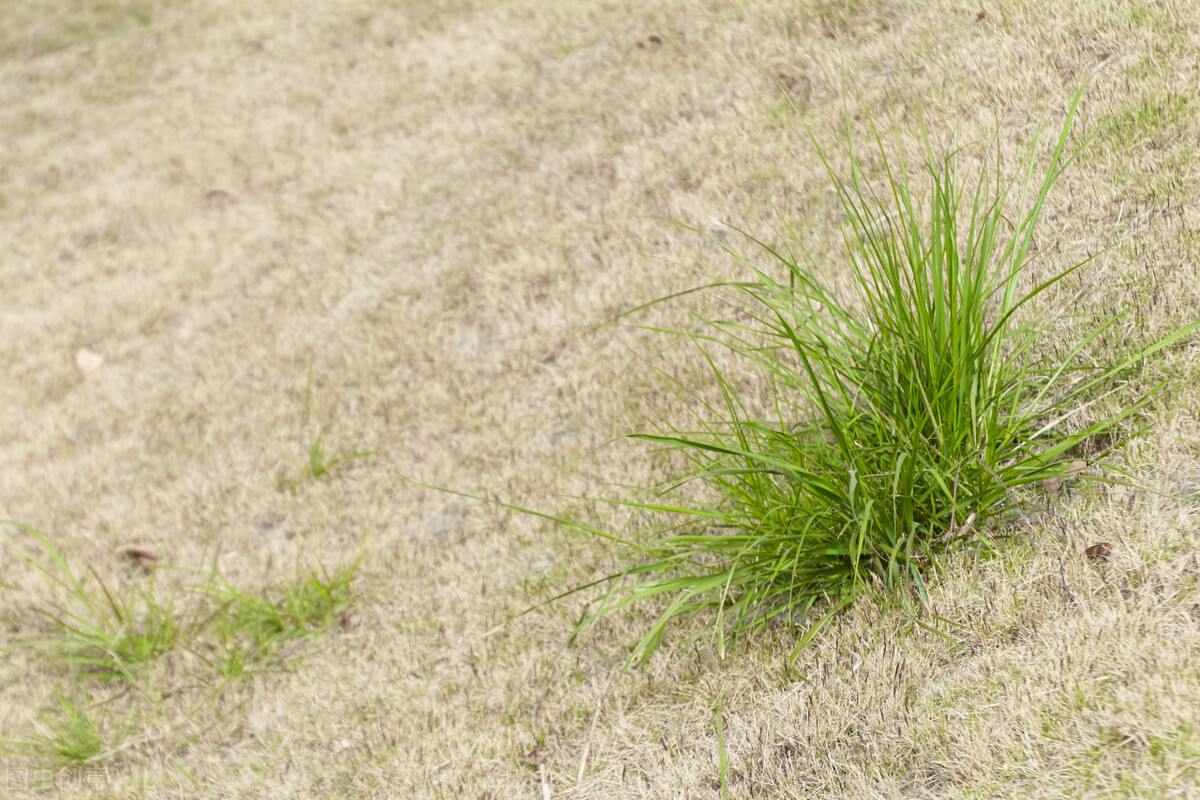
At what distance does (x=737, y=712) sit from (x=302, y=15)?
20.2 ft

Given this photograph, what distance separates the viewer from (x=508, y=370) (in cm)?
351

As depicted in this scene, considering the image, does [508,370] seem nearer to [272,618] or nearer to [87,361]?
[272,618]

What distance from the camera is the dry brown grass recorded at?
186 centimetres

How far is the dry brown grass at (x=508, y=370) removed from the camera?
1.86m

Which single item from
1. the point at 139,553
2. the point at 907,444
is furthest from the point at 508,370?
the point at 907,444

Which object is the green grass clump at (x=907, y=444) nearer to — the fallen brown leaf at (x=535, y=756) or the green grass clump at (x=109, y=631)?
the fallen brown leaf at (x=535, y=756)

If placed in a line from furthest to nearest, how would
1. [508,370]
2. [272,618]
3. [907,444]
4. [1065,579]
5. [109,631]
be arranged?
[508,370] < [109,631] < [272,618] < [907,444] < [1065,579]

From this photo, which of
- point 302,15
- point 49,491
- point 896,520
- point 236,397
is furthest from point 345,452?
point 302,15

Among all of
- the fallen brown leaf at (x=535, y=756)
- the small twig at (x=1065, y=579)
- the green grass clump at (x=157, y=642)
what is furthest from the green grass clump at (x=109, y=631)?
the small twig at (x=1065, y=579)

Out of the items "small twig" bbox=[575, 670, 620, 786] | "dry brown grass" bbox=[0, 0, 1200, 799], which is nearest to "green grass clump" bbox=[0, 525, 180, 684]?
"dry brown grass" bbox=[0, 0, 1200, 799]

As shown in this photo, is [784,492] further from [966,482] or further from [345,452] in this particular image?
[345,452]

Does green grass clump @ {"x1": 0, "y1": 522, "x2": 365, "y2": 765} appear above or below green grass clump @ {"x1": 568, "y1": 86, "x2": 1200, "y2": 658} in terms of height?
below

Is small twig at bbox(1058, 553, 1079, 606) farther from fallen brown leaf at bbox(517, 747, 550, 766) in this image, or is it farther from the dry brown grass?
fallen brown leaf at bbox(517, 747, 550, 766)

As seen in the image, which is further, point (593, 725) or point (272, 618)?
point (272, 618)
